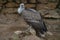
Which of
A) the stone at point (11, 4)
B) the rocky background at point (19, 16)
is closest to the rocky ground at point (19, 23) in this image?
the rocky background at point (19, 16)

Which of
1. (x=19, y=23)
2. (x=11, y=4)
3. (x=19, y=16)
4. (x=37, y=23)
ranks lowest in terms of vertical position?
(x=19, y=23)

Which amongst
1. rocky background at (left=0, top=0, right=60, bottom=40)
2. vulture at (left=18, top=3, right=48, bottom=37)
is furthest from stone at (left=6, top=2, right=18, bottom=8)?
vulture at (left=18, top=3, right=48, bottom=37)

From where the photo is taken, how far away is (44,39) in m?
5.70

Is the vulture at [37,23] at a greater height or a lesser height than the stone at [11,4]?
greater

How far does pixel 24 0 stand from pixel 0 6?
1.02 metres

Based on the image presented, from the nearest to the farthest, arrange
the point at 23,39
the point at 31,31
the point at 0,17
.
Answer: the point at 23,39
the point at 31,31
the point at 0,17

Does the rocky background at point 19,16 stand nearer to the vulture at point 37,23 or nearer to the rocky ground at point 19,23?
the rocky ground at point 19,23

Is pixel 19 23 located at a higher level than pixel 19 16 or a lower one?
lower

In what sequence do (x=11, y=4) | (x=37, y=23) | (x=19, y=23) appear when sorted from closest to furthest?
(x=37, y=23), (x=19, y=23), (x=11, y=4)

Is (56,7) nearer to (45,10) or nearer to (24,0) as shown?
(45,10)

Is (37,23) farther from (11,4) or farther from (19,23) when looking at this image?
(11,4)

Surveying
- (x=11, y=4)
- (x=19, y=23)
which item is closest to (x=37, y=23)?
(x=19, y=23)

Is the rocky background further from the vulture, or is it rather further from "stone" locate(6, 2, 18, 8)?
the vulture

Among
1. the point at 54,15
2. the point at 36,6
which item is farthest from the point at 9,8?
the point at 54,15
